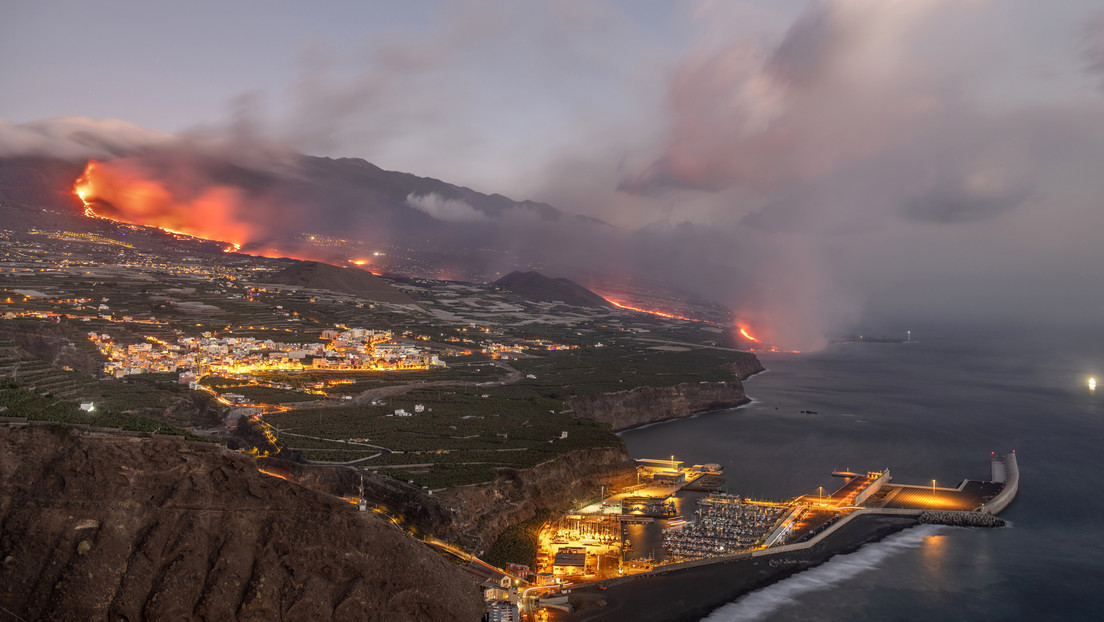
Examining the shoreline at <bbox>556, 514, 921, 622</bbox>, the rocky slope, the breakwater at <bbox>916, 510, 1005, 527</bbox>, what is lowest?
the shoreline at <bbox>556, 514, 921, 622</bbox>

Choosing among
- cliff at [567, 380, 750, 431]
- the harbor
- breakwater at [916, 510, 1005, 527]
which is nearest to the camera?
the harbor

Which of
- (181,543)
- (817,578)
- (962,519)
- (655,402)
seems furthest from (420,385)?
(181,543)

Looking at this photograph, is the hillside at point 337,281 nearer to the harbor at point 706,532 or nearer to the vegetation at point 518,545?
the harbor at point 706,532

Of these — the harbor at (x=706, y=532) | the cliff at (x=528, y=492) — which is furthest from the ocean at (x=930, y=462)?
the cliff at (x=528, y=492)

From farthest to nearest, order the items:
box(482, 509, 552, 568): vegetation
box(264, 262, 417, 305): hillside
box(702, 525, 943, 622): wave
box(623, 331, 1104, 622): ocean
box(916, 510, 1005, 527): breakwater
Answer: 1. box(264, 262, 417, 305): hillside
2. box(916, 510, 1005, 527): breakwater
3. box(482, 509, 552, 568): vegetation
4. box(623, 331, 1104, 622): ocean
5. box(702, 525, 943, 622): wave

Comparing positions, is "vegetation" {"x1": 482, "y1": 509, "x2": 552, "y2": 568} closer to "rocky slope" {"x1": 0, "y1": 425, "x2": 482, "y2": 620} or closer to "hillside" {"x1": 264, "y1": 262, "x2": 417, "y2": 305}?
"rocky slope" {"x1": 0, "y1": 425, "x2": 482, "y2": 620}

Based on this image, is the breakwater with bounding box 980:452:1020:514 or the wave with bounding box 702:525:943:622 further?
the breakwater with bounding box 980:452:1020:514

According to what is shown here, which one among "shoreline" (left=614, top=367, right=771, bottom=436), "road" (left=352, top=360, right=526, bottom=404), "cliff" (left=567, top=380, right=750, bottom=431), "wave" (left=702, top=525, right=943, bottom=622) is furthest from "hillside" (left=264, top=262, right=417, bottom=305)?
"wave" (left=702, top=525, right=943, bottom=622)
